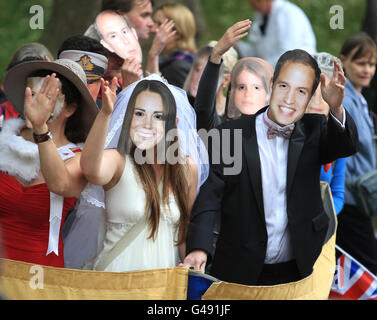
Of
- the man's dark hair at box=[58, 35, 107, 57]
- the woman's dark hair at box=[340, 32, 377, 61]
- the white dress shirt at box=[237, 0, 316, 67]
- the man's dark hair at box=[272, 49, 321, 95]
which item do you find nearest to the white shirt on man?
the man's dark hair at box=[272, 49, 321, 95]

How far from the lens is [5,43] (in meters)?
12.2

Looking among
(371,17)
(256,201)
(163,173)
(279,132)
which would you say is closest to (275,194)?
(256,201)

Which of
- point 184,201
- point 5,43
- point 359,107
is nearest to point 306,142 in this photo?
point 184,201

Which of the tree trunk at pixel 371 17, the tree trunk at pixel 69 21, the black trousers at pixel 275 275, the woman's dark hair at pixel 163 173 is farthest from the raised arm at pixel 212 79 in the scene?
the tree trunk at pixel 371 17

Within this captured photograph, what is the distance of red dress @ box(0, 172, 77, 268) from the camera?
3566 millimetres

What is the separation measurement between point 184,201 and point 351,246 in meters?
2.28

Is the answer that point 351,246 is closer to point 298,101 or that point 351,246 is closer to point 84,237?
point 298,101

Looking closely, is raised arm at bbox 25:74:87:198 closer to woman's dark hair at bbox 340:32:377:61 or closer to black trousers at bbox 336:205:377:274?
black trousers at bbox 336:205:377:274

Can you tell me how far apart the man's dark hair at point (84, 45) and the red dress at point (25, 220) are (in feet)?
3.12

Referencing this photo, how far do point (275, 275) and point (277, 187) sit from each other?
1.54 ft

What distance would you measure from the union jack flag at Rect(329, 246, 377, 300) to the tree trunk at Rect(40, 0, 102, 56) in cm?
404

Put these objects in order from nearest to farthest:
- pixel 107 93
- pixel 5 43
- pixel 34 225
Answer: pixel 107 93, pixel 34 225, pixel 5 43

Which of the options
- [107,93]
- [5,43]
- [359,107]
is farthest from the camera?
[5,43]

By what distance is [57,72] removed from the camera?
3.69m
